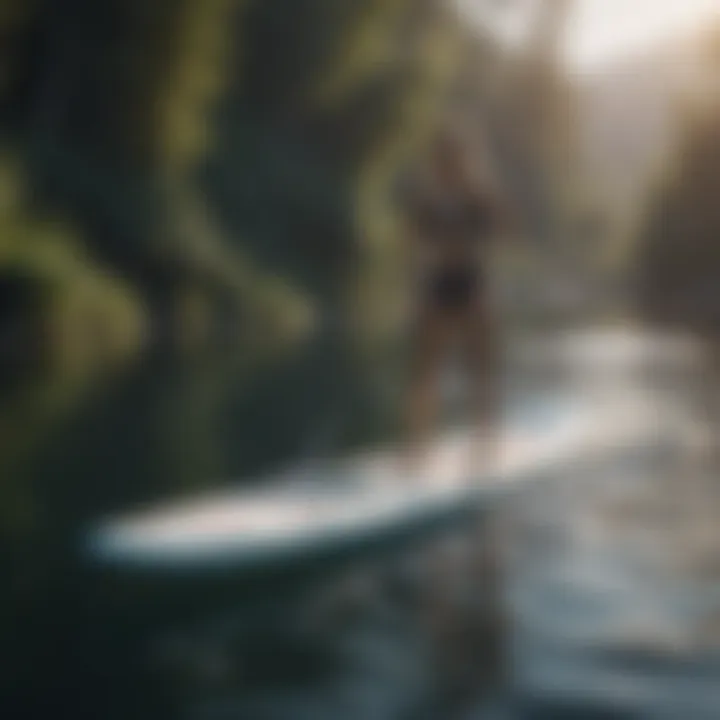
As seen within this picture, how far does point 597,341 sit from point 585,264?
103 mm

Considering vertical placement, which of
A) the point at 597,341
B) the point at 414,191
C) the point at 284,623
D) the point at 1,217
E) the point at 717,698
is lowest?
the point at 717,698

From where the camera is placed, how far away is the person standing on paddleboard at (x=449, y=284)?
2.01m

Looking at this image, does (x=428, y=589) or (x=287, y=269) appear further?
(x=287, y=269)

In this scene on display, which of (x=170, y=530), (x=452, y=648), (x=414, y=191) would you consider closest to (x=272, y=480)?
(x=170, y=530)

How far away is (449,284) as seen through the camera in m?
2.08

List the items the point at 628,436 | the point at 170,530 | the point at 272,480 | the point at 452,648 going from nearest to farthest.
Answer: the point at 452,648
the point at 170,530
the point at 272,480
the point at 628,436

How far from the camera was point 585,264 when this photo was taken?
7.06 feet

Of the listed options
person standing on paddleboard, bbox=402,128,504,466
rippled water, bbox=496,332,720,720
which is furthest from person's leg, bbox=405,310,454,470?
rippled water, bbox=496,332,720,720

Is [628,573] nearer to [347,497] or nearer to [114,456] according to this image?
[347,497]

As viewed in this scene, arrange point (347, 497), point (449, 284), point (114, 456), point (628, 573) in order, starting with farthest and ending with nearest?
point (114, 456) < point (449, 284) < point (347, 497) < point (628, 573)

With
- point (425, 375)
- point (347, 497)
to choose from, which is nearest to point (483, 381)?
point (425, 375)

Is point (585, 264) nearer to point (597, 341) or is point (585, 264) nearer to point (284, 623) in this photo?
point (597, 341)

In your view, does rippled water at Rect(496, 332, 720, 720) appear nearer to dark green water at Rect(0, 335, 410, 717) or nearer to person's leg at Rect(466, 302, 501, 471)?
person's leg at Rect(466, 302, 501, 471)

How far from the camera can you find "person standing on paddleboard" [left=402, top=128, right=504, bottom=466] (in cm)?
201
